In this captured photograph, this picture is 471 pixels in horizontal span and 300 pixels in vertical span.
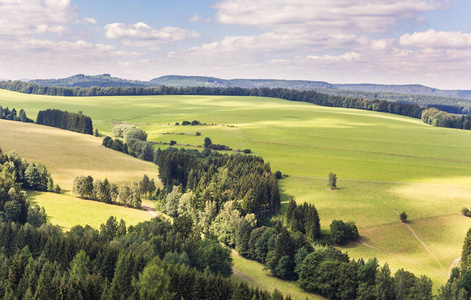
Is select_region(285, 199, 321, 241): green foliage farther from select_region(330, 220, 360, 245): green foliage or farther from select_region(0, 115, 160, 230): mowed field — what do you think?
select_region(0, 115, 160, 230): mowed field

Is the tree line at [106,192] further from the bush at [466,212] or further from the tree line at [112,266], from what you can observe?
the bush at [466,212]

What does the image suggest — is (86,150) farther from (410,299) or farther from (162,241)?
(410,299)

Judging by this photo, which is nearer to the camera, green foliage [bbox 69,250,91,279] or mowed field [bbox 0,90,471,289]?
green foliage [bbox 69,250,91,279]

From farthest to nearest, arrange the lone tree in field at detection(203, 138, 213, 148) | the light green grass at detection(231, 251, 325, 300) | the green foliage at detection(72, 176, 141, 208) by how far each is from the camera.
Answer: the lone tree in field at detection(203, 138, 213, 148) < the green foliage at detection(72, 176, 141, 208) < the light green grass at detection(231, 251, 325, 300)

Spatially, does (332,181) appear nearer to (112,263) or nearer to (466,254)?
(466,254)

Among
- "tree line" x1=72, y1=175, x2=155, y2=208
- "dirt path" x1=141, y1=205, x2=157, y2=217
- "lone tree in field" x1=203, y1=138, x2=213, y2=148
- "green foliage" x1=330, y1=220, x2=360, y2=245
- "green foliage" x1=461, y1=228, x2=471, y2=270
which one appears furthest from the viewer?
"lone tree in field" x1=203, y1=138, x2=213, y2=148

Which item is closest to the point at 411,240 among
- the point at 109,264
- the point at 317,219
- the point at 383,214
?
the point at 383,214

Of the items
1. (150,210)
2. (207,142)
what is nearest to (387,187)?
(150,210)

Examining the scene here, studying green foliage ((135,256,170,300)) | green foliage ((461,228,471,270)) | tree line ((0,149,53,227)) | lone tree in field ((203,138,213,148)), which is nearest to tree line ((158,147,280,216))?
lone tree in field ((203,138,213,148))

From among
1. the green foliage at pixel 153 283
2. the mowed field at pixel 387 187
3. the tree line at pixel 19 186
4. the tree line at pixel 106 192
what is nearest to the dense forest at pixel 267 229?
the mowed field at pixel 387 187
